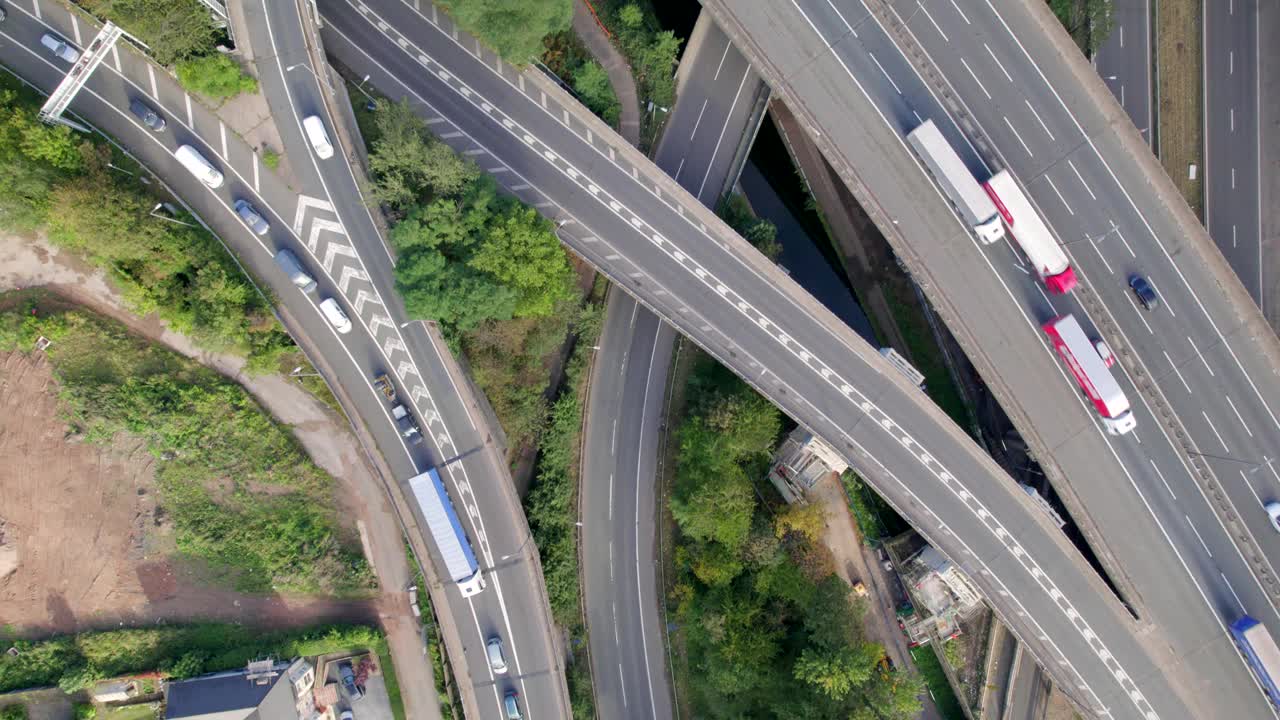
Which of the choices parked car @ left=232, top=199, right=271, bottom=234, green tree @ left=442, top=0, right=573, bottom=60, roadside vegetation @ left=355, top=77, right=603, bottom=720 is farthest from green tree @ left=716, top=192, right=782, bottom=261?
parked car @ left=232, top=199, right=271, bottom=234

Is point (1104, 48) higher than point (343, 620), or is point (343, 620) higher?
point (1104, 48)

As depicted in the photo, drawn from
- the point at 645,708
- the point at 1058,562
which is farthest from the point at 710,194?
the point at 645,708

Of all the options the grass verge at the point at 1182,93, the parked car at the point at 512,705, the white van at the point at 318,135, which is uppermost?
the white van at the point at 318,135

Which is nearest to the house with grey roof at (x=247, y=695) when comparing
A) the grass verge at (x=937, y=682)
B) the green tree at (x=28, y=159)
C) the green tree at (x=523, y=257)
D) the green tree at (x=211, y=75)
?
the green tree at (x=523, y=257)

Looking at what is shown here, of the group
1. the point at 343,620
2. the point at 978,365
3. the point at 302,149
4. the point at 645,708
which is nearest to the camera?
the point at 302,149

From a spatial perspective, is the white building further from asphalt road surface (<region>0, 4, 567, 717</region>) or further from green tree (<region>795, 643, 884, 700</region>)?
asphalt road surface (<region>0, 4, 567, 717</region>)

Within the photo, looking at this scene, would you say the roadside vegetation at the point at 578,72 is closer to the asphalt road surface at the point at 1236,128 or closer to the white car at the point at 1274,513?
the asphalt road surface at the point at 1236,128

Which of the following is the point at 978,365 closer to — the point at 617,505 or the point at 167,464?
the point at 617,505
